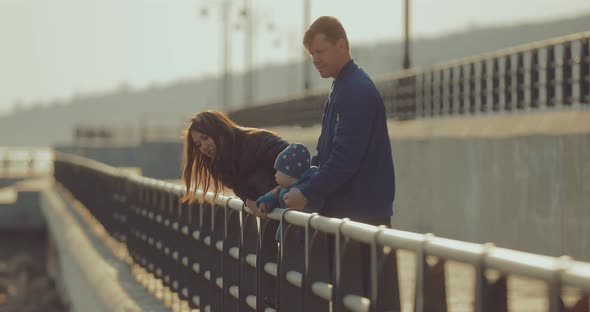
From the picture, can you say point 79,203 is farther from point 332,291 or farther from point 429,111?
point 332,291

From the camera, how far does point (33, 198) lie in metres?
36.2

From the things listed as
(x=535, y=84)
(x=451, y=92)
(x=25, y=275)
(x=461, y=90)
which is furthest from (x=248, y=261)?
(x=25, y=275)

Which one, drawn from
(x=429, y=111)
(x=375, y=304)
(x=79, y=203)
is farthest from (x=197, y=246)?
(x=79, y=203)

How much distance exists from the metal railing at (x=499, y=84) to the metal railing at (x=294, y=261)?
17.2 ft

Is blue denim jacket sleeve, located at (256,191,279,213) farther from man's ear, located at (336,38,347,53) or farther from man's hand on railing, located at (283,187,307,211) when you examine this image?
man's ear, located at (336,38,347,53)

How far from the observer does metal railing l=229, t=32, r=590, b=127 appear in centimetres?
1531

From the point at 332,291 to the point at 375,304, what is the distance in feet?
1.85

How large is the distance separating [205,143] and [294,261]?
1055 millimetres

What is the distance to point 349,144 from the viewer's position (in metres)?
5.96

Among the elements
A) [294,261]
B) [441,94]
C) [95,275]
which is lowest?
[95,275]

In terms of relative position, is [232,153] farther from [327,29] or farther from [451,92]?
[451,92]

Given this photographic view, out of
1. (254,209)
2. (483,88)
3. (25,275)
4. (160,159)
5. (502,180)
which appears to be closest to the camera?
(254,209)

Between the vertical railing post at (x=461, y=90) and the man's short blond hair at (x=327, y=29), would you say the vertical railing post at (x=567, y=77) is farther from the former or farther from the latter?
the man's short blond hair at (x=327, y=29)

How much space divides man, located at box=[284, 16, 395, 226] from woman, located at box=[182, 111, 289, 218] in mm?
641
